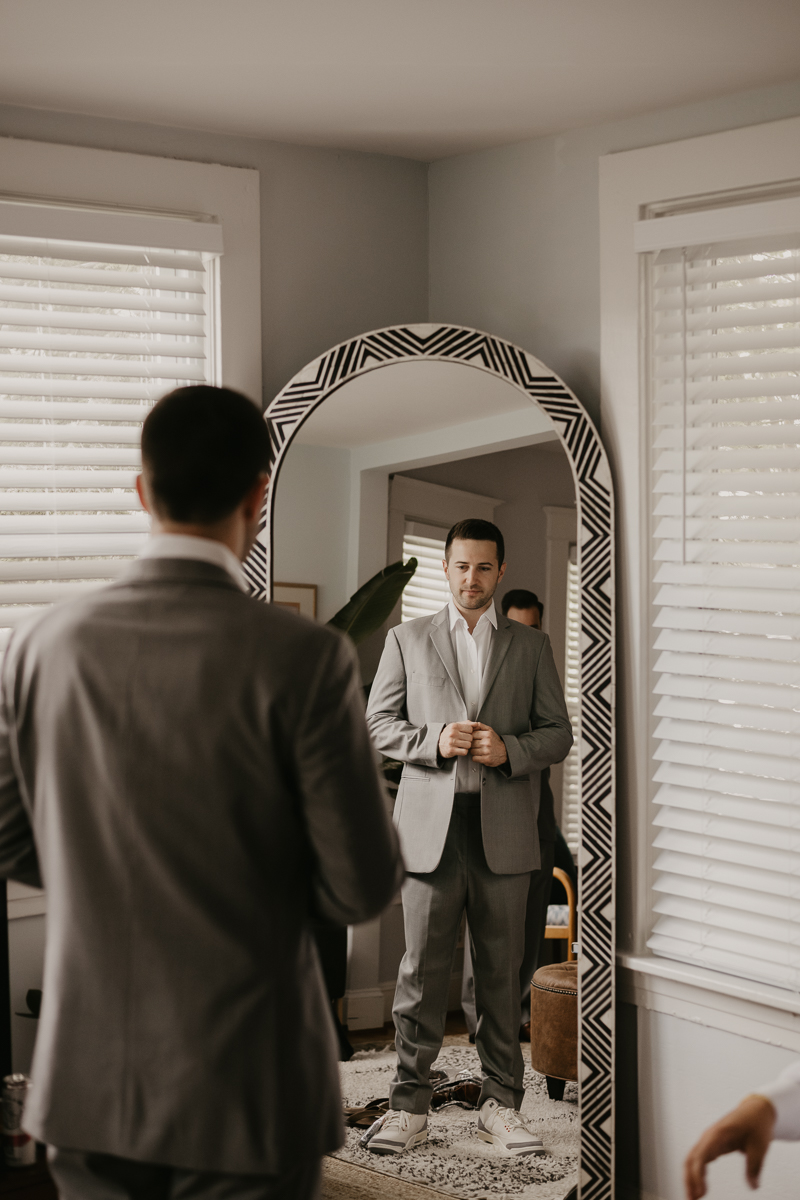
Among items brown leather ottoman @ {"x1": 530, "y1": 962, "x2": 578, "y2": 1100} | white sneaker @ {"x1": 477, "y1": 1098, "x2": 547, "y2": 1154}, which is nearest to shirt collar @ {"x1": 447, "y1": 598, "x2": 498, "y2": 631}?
brown leather ottoman @ {"x1": 530, "y1": 962, "x2": 578, "y2": 1100}

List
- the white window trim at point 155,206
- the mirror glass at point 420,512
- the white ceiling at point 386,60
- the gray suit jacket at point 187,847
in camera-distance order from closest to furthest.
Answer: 1. the gray suit jacket at point 187,847
2. the white ceiling at point 386,60
3. the white window trim at point 155,206
4. the mirror glass at point 420,512

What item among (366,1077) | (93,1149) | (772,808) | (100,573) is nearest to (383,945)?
(366,1077)

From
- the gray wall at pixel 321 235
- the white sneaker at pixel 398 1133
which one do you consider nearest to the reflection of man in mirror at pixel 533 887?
the white sneaker at pixel 398 1133

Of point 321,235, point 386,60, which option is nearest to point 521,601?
point 321,235

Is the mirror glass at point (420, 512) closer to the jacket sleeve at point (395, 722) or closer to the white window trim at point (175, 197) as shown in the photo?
the jacket sleeve at point (395, 722)

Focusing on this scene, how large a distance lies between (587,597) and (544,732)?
327 mm

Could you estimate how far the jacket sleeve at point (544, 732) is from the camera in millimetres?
2400

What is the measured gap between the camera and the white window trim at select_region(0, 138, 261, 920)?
91.9 inches

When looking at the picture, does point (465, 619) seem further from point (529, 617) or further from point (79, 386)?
point (79, 386)

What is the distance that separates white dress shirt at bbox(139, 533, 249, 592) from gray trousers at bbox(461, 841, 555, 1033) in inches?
61.2

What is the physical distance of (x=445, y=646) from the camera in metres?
2.46

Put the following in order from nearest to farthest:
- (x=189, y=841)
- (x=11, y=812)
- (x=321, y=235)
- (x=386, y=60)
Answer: (x=189, y=841) < (x=11, y=812) < (x=386, y=60) < (x=321, y=235)

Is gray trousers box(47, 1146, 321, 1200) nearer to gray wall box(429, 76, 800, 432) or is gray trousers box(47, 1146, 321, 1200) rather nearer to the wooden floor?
the wooden floor

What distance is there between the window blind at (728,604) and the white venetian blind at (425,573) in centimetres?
50
